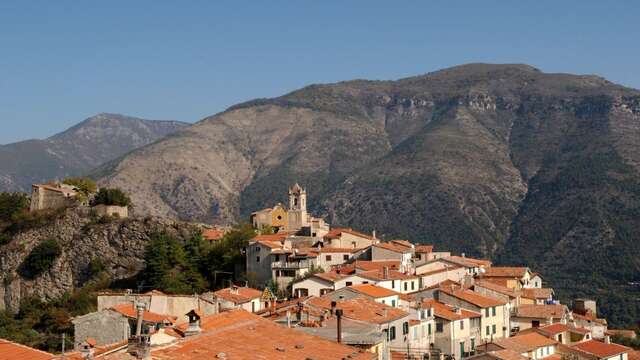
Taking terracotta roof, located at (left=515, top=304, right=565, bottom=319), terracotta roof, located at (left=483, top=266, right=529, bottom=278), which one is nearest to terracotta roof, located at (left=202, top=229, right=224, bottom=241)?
terracotta roof, located at (left=483, top=266, right=529, bottom=278)

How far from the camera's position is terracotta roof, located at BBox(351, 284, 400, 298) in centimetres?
5805

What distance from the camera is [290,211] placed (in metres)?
104

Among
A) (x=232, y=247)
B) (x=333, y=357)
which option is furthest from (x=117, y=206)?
Result: (x=333, y=357)

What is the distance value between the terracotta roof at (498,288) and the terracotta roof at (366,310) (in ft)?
62.1

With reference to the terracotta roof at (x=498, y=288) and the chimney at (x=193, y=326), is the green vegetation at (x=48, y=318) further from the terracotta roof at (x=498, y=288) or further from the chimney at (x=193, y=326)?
the chimney at (x=193, y=326)

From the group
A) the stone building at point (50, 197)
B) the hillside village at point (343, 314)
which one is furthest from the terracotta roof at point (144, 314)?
the stone building at point (50, 197)

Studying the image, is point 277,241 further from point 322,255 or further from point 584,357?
point 584,357

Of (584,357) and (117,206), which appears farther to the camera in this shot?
(117,206)

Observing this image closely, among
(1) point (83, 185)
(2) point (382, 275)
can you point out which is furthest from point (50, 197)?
(2) point (382, 275)

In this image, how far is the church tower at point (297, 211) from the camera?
338 ft

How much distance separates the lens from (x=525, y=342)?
57.5m

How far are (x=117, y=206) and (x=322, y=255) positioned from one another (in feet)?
100

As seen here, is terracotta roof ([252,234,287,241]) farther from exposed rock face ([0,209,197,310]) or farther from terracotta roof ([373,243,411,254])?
exposed rock face ([0,209,197,310])

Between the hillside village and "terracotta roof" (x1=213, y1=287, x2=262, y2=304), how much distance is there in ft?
0.45
